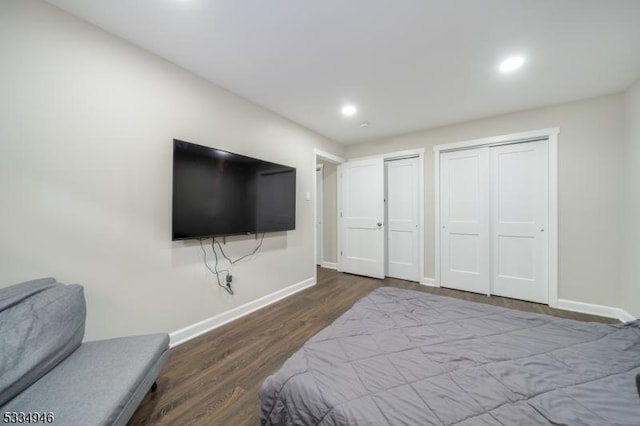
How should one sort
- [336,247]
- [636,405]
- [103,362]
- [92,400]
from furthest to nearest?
[336,247], [103,362], [92,400], [636,405]

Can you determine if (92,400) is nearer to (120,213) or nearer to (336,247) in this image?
(120,213)

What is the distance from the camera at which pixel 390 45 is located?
1.85 meters

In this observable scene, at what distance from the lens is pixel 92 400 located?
0.99 meters

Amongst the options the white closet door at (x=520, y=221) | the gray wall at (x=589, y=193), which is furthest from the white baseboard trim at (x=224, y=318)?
the gray wall at (x=589, y=193)

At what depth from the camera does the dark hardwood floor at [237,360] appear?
1363mm

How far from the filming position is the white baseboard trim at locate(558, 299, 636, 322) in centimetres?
250

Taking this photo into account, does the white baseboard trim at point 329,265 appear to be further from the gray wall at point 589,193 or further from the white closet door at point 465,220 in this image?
the gray wall at point 589,193

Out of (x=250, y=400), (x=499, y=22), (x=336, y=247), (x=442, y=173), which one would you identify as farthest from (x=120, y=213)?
(x=442, y=173)

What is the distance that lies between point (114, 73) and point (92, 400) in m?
2.12

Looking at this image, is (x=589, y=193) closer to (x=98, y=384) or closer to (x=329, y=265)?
(x=329, y=265)

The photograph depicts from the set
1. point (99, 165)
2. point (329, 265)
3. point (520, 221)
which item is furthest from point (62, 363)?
point (520, 221)

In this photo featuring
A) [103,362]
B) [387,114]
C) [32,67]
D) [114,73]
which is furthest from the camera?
[387,114]

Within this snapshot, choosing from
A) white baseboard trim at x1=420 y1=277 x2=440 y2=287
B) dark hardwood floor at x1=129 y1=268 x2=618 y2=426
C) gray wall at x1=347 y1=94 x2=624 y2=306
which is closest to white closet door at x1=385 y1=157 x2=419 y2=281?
white baseboard trim at x1=420 y1=277 x2=440 y2=287

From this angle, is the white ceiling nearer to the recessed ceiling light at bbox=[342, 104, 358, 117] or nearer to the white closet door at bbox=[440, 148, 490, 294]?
the recessed ceiling light at bbox=[342, 104, 358, 117]
